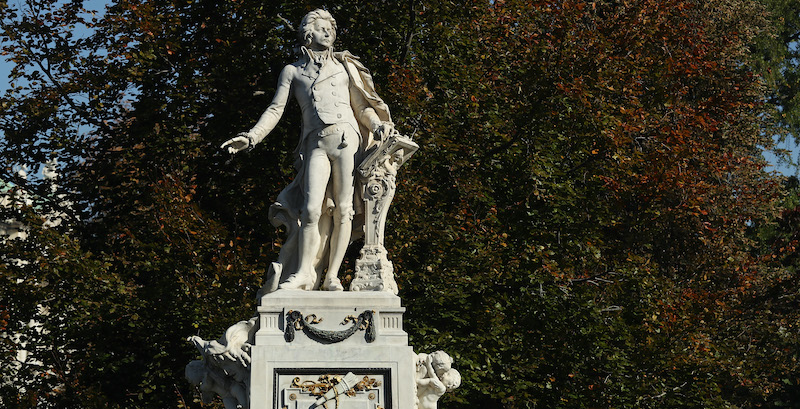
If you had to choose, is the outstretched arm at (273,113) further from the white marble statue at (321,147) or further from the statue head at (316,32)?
the statue head at (316,32)

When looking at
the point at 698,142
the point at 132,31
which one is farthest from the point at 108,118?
the point at 698,142

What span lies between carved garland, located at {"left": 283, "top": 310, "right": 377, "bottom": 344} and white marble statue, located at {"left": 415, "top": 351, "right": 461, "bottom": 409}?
20.6 inches

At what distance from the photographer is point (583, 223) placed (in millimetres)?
16625

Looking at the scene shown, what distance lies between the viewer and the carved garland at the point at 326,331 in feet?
29.9

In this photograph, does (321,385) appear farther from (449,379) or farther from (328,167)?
(328,167)

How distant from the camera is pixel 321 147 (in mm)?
9781

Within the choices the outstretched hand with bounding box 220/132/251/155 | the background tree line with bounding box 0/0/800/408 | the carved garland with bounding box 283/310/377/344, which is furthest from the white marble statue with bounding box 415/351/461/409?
the background tree line with bounding box 0/0/800/408

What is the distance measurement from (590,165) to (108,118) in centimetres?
656

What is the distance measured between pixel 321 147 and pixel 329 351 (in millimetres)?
1664

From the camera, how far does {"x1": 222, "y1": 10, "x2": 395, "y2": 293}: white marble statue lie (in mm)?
9648

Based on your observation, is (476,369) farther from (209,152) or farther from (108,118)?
(108,118)

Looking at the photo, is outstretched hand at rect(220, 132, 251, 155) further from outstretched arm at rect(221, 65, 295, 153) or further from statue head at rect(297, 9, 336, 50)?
statue head at rect(297, 9, 336, 50)

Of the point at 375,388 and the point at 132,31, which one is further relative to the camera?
the point at 132,31

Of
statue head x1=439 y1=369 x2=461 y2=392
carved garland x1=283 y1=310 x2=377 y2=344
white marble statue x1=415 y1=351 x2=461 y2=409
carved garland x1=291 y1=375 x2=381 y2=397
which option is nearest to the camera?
carved garland x1=291 y1=375 x2=381 y2=397
